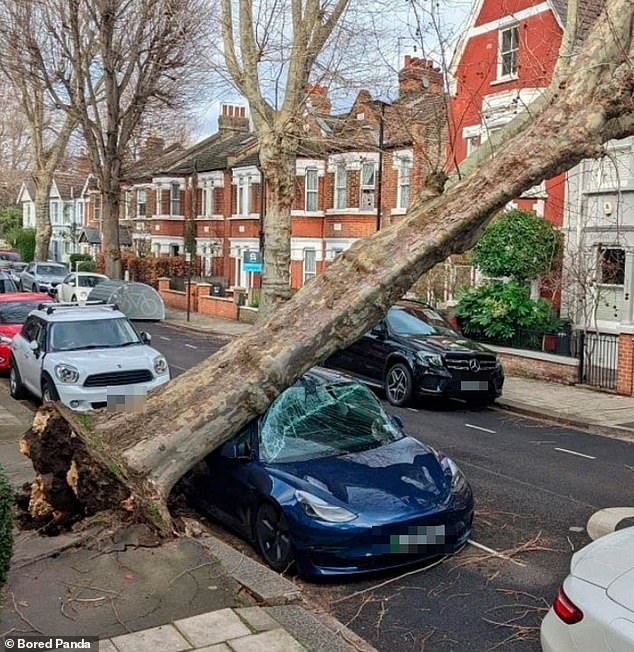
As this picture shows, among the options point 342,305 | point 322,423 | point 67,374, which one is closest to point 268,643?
point 322,423

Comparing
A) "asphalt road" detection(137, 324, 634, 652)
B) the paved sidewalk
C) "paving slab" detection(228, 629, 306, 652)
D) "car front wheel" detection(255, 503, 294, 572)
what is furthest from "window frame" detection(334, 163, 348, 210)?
"paving slab" detection(228, 629, 306, 652)

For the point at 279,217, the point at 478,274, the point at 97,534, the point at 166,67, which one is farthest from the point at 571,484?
the point at 166,67

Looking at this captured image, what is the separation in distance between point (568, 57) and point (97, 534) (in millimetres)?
6395

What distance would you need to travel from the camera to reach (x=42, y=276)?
36.8m

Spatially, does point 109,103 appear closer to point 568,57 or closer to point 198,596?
point 568,57

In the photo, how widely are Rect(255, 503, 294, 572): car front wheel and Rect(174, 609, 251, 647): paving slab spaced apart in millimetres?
1039

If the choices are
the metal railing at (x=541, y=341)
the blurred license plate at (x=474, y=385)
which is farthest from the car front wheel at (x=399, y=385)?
the metal railing at (x=541, y=341)

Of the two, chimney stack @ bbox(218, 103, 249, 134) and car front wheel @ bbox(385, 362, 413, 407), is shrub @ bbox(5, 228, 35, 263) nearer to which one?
chimney stack @ bbox(218, 103, 249, 134)

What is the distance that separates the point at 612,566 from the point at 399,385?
33.8 ft

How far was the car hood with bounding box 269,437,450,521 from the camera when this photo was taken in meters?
6.01

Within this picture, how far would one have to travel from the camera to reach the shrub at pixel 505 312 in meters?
18.5

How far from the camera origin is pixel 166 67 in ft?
84.3

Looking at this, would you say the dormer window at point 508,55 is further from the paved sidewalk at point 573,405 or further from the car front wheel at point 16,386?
the car front wheel at point 16,386

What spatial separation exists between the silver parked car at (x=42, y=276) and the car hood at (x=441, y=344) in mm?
23980
